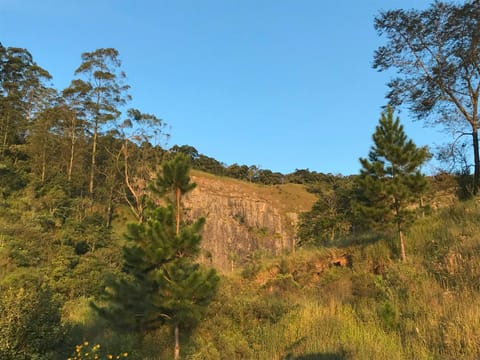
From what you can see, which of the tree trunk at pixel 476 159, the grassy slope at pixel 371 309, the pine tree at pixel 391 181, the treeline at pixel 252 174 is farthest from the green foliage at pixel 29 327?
the treeline at pixel 252 174

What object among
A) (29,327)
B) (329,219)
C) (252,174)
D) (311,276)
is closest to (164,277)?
(29,327)

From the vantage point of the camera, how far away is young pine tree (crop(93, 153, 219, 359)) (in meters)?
6.51

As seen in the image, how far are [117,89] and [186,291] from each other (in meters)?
30.6

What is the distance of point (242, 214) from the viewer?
47.9 metres

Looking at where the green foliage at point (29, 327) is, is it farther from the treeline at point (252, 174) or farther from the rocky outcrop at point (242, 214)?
the treeline at point (252, 174)

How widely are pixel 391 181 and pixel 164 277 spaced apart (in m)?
7.10

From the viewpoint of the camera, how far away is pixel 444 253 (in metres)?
9.30

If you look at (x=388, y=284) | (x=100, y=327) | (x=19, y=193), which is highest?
(x=19, y=193)

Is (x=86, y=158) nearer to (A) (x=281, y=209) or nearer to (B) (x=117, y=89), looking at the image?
(B) (x=117, y=89)

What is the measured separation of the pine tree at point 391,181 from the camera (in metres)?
10.8

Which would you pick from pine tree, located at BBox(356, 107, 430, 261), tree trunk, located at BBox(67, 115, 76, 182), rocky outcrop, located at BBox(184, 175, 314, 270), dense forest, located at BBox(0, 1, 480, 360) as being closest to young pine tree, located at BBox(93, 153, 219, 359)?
dense forest, located at BBox(0, 1, 480, 360)

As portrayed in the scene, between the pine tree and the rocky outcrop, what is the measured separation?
30811 mm

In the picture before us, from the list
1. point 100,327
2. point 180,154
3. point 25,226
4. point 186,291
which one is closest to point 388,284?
point 186,291

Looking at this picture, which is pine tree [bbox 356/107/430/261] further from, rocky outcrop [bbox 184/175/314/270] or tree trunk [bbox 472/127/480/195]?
rocky outcrop [bbox 184/175/314/270]
